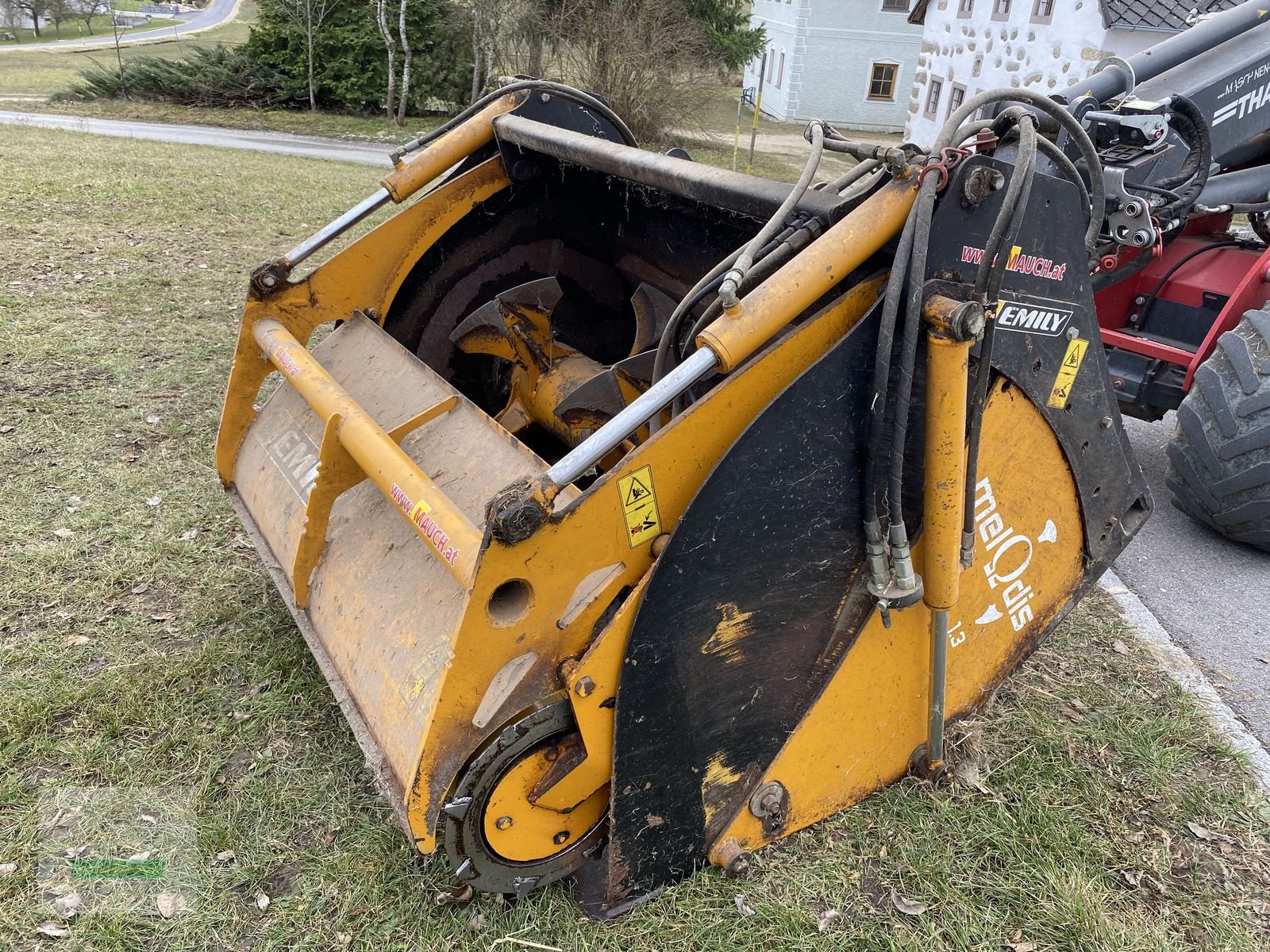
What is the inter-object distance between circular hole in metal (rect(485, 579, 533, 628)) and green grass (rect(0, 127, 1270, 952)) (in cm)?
82

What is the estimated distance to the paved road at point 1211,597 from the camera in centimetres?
318

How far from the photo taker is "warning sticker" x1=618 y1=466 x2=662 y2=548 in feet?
5.96

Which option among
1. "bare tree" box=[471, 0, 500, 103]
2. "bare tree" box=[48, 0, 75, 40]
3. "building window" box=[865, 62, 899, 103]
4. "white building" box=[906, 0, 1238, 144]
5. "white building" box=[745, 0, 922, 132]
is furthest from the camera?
"bare tree" box=[48, 0, 75, 40]

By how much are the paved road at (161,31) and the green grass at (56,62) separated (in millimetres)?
1343

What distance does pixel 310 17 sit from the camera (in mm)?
21094

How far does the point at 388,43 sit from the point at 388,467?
2096cm

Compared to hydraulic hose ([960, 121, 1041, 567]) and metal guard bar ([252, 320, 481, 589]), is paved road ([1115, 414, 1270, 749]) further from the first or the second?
metal guard bar ([252, 320, 481, 589])

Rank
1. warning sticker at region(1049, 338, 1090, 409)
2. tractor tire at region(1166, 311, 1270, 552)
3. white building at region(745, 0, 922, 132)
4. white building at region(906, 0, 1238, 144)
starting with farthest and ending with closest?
white building at region(745, 0, 922, 132) < white building at region(906, 0, 1238, 144) < tractor tire at region(1166, 311, 1270, 552) < warning sticker at region(1049, 338, 1090, 409)

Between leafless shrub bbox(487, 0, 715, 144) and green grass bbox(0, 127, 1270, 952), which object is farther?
leafless shrub bbox(487, 0, 715, 144)

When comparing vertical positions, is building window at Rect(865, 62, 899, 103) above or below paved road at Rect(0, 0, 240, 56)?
above

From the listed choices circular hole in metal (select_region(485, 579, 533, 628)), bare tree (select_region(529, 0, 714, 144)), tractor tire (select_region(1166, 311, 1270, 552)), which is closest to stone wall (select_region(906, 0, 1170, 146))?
bare tree (select_region(529, 0, 714, 144))

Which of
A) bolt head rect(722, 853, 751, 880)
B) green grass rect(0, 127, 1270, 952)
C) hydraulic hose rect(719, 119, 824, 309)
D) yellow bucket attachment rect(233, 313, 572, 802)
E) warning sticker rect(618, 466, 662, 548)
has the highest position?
hydraulic hose rect(719, 119, 824, 309)

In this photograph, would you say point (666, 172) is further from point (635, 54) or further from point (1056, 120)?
point (635, 54)

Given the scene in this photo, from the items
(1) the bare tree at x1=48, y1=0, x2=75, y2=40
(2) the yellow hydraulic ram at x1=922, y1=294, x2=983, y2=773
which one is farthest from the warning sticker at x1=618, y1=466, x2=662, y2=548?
(1) the bare tree at x1=48, y1=0, x2=75, y2=40
